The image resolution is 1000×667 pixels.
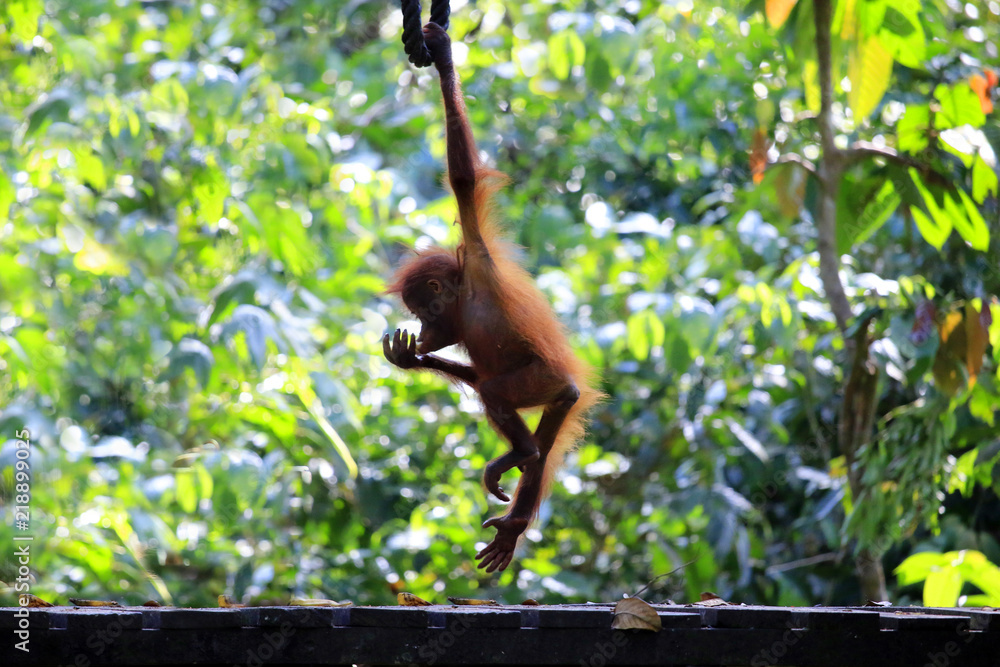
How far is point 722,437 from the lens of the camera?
15.4 feet

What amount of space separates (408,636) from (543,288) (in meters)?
2.92

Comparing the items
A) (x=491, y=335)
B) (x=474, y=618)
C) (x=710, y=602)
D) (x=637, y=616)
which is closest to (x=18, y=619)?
(x=474, y=618)

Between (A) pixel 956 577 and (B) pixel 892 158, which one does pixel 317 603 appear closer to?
(A) pixel 956 577

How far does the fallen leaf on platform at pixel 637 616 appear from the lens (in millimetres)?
1911

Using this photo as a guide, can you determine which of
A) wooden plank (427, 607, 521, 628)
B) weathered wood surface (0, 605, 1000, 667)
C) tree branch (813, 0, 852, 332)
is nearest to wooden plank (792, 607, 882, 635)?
weathered wood surface (0, 605, 1000, 667)

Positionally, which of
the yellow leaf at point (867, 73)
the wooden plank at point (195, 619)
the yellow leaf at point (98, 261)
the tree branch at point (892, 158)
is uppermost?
the yellow leaf at point (867, 73)

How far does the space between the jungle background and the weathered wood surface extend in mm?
1312

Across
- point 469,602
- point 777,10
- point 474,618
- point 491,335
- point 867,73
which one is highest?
point 777,10

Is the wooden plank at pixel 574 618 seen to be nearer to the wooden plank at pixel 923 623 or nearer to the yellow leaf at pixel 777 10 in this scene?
the wooden plank at pixel 923 623

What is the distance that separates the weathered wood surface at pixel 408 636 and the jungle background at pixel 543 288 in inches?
51.7

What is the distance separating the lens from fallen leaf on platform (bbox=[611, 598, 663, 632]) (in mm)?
1911

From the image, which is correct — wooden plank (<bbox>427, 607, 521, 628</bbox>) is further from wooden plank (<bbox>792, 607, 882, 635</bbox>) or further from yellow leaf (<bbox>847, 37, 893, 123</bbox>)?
yellow leaf (<bbox>847, 37, 893, 123</bbox>)

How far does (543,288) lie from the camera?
15.5ft

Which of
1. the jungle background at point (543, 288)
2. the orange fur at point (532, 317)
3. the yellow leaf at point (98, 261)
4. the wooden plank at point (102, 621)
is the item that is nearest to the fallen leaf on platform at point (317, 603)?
the wooden plank at point (102, 621)
